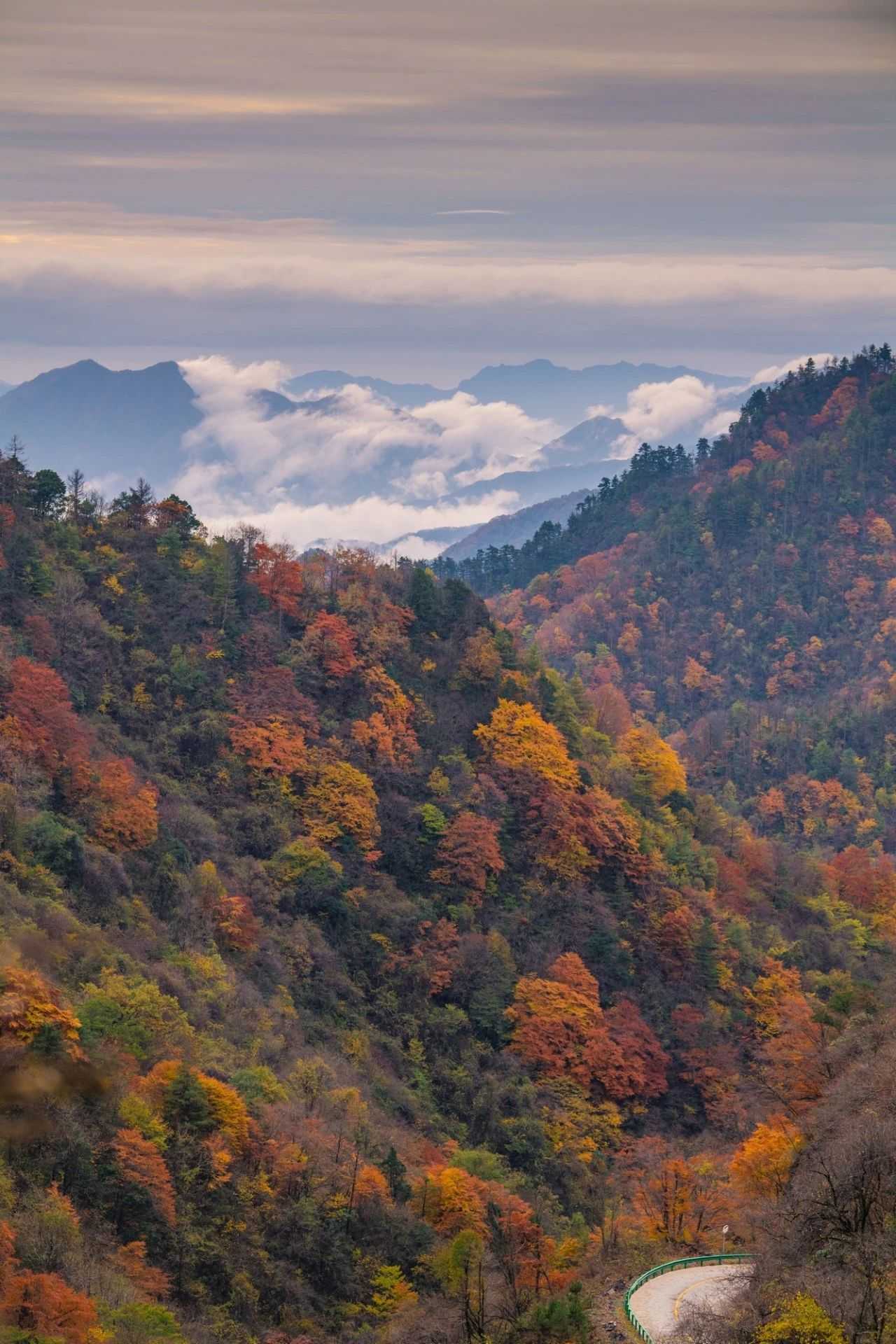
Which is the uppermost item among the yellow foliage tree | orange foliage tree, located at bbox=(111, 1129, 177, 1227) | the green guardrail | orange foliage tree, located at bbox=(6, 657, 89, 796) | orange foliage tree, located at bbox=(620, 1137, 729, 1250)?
orange foliage tree, located at bbox=(6, 657, 89, 796)

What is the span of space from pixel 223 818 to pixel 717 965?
54.9 ft

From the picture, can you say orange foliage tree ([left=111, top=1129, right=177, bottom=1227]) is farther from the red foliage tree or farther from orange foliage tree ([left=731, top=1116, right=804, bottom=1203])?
the red foliage tree

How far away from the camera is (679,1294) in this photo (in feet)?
97.0

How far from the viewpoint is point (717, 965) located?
5325 centimetres

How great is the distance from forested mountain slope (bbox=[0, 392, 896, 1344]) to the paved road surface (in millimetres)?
1187

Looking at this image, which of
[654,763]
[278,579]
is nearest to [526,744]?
[654,763]

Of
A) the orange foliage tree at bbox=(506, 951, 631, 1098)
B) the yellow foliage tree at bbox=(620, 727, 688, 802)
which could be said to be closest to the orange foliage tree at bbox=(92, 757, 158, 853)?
the orange foliage tree at bbox=(506, 951, 631, 1098)

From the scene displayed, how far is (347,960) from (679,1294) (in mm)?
19947

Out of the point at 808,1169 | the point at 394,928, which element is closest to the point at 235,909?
the point at 394,928

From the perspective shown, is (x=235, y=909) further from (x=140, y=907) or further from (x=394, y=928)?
(x=394, y=928)

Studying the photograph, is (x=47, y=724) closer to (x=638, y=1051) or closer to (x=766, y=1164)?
(x=638, y=1051)

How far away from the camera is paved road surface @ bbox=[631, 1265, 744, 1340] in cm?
2795

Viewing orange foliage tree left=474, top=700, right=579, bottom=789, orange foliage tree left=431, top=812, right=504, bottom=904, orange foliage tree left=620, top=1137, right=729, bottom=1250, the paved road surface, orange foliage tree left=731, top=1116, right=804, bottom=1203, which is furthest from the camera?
orange foliage tree left=474, top=700, right=579, bottom=789

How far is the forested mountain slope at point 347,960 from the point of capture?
107 ft
